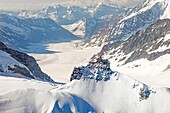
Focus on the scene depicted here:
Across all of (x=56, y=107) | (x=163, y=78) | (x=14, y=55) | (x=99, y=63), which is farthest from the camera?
(x=163, y=78)

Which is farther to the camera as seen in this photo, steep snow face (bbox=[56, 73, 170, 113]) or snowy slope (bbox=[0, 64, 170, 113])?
steep snow face (bbox=[56, 73, 170, 113])

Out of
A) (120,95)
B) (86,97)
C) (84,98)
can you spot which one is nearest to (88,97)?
(86,97)

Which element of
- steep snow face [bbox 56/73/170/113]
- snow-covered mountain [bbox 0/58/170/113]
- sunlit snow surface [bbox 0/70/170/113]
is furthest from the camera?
steep snow face [bbox 56/73/170/113]

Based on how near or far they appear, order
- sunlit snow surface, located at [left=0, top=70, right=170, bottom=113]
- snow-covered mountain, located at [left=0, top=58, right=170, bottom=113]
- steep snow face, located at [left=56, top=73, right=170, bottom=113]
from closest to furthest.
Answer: sunlit snow surface, located at [left=0, top=70, right=170, bottom=113] → snow-covered mountain, located at [left=0, top=58, right=170, bottom=113] → steep snow face, located at [left=56, top=73, right=170, bottom=113]

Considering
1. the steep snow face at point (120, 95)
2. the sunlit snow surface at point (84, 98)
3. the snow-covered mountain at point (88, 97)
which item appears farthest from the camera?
the steep snow face at point (120, 95)

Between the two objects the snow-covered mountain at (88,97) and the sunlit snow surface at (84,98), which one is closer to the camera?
the sunlit snow surface at (84,98)

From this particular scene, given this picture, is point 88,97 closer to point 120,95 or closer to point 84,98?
point 84,98

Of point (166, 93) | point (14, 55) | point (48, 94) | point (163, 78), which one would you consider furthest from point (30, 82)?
point (163, 78)

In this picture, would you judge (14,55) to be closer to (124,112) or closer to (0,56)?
(0,56)
